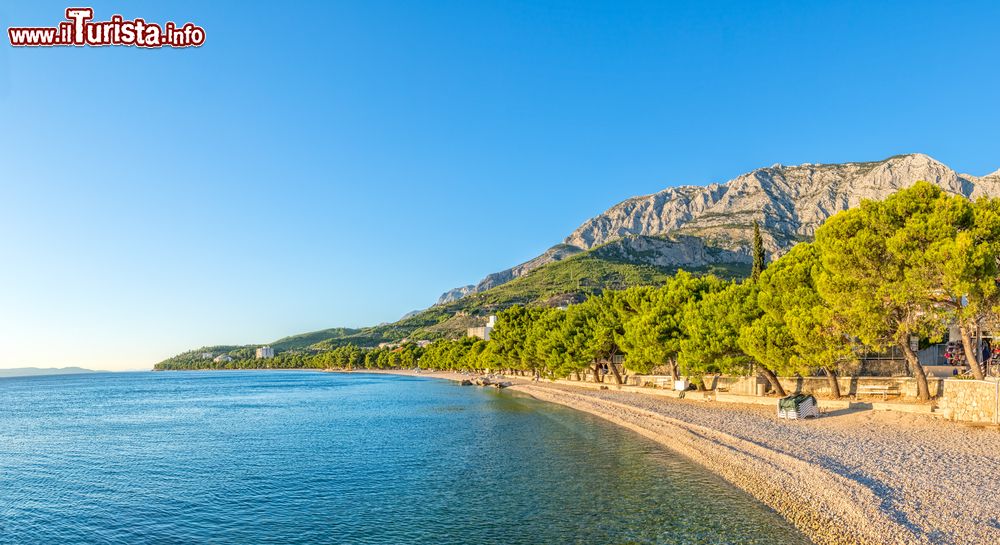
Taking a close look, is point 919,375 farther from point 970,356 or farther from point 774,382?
point 774,382

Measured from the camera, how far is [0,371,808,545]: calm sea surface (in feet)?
72.5

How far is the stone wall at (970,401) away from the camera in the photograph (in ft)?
103

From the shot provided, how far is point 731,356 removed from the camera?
182ft

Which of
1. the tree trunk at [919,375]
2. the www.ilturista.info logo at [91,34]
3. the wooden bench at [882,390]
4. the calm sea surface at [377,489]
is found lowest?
the calm sea surface at [377,489]

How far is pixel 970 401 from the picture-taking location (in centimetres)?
3241

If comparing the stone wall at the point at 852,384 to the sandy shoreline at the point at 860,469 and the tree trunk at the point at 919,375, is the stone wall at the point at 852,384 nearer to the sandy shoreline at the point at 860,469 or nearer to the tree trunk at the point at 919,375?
the tree trunk at the point at 919,375

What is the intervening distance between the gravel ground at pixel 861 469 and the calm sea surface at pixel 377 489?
5.43ft

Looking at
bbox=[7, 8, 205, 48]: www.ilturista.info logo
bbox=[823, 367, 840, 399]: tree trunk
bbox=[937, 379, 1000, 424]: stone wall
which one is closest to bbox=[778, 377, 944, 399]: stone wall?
bbox=[823, 367, 840, 399]: tree trunk

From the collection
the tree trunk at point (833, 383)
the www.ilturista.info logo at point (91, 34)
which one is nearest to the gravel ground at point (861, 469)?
the tree trunk at point (833, 383)

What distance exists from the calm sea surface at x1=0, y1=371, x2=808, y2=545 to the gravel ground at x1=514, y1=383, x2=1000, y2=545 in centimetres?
165

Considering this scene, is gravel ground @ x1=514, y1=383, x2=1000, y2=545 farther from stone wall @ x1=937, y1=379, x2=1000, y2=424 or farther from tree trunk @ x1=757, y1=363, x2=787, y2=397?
tree trunk @ x1=757, y1=363, x2=787, y2=397

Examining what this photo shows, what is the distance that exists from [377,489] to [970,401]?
32.9m

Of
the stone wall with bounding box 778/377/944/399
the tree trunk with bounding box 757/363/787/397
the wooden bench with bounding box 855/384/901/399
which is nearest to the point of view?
the stone wall with bounding box 778/377/944/399

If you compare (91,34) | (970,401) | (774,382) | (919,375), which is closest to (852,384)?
(774,382)
